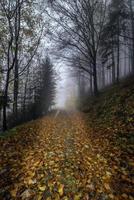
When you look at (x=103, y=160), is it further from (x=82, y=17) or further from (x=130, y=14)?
(x=130, y=14)

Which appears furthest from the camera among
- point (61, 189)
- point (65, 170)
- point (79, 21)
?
point (79, 21)

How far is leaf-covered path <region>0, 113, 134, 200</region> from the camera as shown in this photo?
12.4 feet

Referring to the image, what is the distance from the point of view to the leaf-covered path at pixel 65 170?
149 inches

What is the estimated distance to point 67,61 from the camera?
21.0 metres

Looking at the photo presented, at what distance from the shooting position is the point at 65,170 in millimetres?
4723

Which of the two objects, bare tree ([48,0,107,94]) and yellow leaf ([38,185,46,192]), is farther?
bare tree ([48,0,107,94])

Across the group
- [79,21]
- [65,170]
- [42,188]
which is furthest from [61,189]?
[79,21]

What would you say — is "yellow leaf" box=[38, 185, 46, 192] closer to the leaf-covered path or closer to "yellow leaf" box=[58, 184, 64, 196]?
the leaf-covered path

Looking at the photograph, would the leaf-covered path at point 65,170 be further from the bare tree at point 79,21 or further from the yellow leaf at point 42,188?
the bare tree at point 79,21

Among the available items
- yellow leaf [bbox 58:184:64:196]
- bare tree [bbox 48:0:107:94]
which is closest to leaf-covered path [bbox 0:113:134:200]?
yellow leaf [bbox 58:184:64:196]

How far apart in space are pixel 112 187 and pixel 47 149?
307 centimetres

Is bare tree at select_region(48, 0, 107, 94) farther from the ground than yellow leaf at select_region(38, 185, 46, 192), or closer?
farther from the ground

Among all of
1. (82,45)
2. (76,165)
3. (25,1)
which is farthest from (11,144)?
(82,45)

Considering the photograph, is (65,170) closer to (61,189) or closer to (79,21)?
(61,189)
